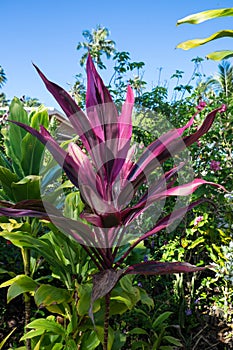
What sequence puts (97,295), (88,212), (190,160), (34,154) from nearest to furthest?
1. (97,295)
2. (88,212)
3. (34,154)
4. (190,160)

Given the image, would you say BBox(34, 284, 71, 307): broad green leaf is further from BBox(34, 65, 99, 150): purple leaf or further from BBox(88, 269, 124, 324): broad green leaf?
BBox(34, 65, 99, 150): purple leaf

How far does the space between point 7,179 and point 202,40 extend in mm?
1258

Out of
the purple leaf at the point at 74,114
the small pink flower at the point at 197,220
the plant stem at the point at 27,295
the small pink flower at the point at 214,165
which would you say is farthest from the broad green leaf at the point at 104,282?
the small pink flower at the point at 214,165

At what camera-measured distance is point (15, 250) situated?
298 centimetres

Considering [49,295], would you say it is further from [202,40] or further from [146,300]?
[202,40]

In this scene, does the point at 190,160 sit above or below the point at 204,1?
below

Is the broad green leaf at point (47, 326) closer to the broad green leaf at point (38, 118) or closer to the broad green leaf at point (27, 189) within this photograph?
the broad green leaf at point (27, 189)

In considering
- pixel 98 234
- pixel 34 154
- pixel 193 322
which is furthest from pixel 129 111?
pixel 193 322

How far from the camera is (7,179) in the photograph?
2043 millimetres

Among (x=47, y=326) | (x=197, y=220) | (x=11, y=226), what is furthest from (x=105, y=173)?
(x=197, y=220)

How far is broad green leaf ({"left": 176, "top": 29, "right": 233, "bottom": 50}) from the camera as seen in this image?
6.41 feet

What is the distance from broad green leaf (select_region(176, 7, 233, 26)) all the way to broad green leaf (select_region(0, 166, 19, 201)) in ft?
3.87

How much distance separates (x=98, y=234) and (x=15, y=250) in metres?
1.58

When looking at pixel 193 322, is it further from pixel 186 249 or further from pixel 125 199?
pixel 125 199
